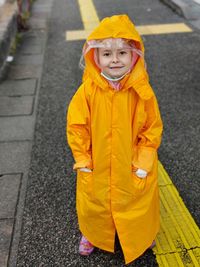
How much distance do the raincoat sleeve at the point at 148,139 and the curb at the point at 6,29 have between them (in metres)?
3.69

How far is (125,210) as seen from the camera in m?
2.22

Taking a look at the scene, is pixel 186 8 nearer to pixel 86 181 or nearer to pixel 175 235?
pixel 175 235

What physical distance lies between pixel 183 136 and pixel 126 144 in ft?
5.94

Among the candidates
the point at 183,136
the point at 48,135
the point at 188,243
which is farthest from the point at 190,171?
the point at 48,135

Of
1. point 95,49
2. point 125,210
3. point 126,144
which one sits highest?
point 95,49

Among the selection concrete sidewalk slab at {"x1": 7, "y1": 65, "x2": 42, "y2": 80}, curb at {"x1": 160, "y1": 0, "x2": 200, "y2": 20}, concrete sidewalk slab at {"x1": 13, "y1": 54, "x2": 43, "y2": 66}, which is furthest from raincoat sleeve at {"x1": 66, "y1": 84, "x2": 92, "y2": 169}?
curb at {"x1": 160, "y1": 0, "x2": 200, "y2": 20}

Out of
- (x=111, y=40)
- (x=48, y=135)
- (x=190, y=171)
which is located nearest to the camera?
(x=111, y=40)

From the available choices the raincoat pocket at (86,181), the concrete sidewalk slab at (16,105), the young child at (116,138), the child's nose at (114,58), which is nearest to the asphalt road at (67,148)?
the concrete sidewalk slab at (16,105)

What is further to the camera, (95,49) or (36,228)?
(36,228)

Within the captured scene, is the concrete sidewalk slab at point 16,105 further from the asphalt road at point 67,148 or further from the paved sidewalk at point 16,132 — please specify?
the asphalt road at point 67,148

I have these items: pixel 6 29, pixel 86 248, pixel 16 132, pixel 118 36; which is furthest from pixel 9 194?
pixel 6 29

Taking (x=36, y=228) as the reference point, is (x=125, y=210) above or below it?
above

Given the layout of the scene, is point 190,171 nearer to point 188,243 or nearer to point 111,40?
point 188,243

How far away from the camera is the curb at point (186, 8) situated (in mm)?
7606
